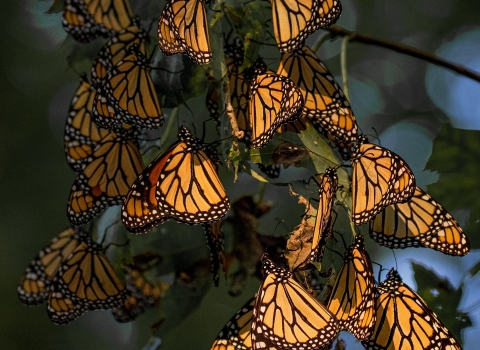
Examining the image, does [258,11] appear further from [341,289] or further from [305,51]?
[341,289]

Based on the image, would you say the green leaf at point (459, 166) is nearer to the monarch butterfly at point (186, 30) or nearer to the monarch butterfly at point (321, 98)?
the monarch butterfly at point (321, 98)

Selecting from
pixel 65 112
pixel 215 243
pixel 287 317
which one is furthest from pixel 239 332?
pixel 65 112

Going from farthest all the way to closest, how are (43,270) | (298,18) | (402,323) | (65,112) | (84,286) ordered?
1. (65,112)
2. (43,270)
3. (84,286)
4. (298,18)
5. (402,323)

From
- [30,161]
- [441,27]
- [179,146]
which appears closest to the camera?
[179,146]

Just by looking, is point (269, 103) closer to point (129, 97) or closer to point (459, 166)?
point (129, 97)

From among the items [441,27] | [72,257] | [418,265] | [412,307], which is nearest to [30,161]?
[441,27]

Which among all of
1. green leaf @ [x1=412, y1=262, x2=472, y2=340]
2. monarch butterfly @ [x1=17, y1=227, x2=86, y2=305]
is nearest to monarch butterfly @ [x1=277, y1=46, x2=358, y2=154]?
green leaf @ [x1=412, y1=262, x2=472, y2=340]

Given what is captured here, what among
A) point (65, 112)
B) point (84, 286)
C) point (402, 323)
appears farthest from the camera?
point (65, 112)
